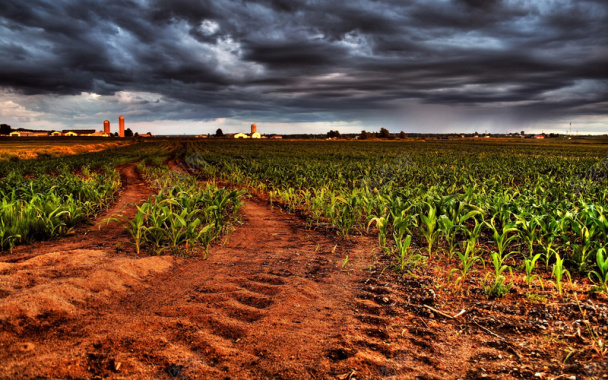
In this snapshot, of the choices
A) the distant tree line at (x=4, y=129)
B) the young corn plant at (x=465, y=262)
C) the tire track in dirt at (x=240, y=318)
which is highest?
the distant tree line at (x=4, y=129)

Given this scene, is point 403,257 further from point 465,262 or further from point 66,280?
point 66,280

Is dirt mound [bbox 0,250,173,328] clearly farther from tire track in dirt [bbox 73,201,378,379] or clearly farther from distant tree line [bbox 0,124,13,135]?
distant tree line [bbox 0,124,13,135]

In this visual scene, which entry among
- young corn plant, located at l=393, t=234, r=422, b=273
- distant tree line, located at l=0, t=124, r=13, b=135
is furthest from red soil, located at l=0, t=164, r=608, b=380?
distant tree line, located at l=0, t=124, r=13, b=135

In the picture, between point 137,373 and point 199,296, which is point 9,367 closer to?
point 137,373

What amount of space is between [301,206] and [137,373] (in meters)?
7.91

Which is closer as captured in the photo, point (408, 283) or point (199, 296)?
point (199, 296)

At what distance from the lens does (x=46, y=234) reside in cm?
566

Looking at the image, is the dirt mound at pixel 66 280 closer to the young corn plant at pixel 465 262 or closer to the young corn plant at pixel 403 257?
the young corn plant at pixel 403 257

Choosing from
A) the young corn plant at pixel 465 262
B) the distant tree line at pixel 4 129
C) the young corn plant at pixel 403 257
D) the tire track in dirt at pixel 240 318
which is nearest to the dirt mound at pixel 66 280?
the tire track in dirt at pixel 240 318

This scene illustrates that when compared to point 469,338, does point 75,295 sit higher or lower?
higher

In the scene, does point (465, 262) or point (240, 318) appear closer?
point (240, 318)

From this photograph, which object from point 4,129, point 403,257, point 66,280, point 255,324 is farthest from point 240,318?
point 4,129

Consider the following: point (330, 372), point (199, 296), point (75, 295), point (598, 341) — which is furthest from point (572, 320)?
point (75, 295)

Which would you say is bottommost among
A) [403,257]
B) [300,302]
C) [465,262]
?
[300,302]
